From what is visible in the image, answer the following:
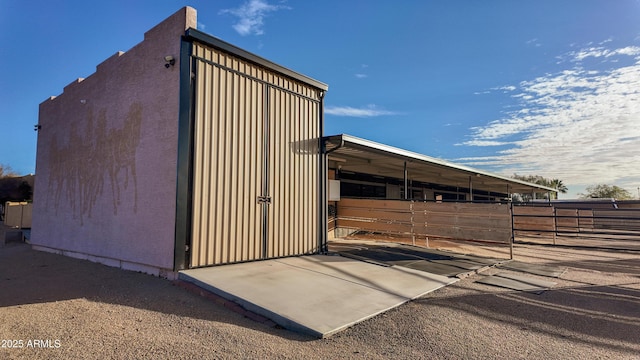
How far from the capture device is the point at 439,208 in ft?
36.0

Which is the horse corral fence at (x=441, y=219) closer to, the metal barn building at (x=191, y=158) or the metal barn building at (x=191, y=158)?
the metal barn building at (x=191, y=158)

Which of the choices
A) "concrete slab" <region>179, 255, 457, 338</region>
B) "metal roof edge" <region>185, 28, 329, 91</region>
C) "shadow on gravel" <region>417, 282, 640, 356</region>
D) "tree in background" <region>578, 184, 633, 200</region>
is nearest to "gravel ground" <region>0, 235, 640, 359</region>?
"shadow on gravel" <region>417, 282, 640, 356</region>

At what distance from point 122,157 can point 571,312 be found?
25.5ft

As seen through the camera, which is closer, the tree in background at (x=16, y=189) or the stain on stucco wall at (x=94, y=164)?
the stain on stucco wall at (x=94, y=164)

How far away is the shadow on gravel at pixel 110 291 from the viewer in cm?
394

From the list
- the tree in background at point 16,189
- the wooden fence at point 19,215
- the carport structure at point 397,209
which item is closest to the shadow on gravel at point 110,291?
the carport structure at point 397,209

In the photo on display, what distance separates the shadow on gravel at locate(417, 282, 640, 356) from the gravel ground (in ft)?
0.04

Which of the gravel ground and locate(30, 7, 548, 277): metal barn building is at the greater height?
locate(30, 7, 548, 277): metal barn building

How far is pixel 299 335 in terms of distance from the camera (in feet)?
11.2

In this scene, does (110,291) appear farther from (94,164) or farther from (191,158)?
(94,164)

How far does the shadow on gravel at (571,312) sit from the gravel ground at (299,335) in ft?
0.04

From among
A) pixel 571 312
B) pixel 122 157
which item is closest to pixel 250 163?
pixel 122 157

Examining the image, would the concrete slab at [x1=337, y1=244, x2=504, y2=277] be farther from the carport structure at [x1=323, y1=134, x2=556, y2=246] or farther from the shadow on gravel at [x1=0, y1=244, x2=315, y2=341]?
the shadow on gravel at [x1=0, y1=244, x2=315, y2=341]

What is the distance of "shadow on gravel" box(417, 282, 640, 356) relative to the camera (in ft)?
11.8
